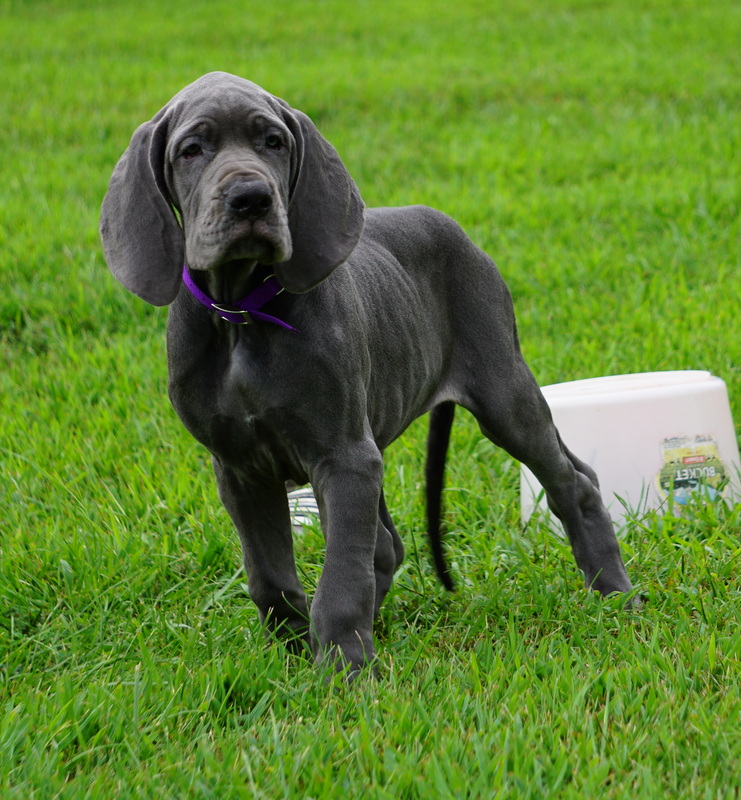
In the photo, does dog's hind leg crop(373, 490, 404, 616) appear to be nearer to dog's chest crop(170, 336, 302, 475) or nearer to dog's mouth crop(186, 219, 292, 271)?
dog's chest crop(170, 336, 302, 475)

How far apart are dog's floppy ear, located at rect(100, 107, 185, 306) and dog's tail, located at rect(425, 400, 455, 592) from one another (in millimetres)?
1290

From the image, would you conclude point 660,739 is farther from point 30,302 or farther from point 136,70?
point 136,70

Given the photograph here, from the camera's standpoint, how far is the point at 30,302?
6387 mm

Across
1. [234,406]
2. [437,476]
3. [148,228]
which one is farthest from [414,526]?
[148,228]

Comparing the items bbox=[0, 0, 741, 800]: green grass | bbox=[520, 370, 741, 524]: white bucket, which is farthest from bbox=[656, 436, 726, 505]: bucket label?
bbox=[0, 0, 741, 800]: green grass

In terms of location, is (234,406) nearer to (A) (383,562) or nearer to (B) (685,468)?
(A) (383,562)

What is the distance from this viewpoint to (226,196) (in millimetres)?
2574

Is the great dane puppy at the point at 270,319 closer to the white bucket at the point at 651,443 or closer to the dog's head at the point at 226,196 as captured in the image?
the dog's head at the point at 226,196

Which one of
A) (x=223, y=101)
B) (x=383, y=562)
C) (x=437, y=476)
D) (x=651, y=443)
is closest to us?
(x=223, y=101)

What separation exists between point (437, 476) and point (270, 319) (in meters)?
1.19

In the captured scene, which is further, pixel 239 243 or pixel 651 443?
pixel 651 443

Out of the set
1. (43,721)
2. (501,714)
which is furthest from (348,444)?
(43,721)

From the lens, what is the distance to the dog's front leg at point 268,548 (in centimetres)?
325

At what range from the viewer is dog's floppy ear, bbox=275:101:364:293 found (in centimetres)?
279
